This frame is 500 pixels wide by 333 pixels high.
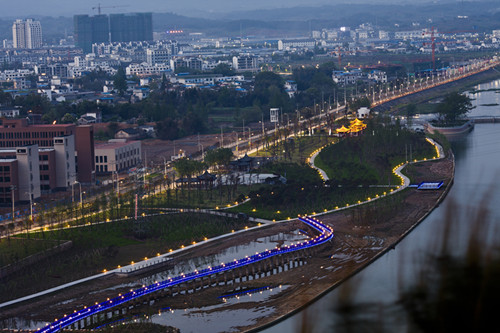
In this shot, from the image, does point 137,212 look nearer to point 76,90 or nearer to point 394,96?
point 394,96

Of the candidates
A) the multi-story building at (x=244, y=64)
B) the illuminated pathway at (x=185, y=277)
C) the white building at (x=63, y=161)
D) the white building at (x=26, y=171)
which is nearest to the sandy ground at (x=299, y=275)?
the illuminated pathway at (x=185, y=277)

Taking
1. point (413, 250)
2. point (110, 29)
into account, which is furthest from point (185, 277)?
point (110, 29)

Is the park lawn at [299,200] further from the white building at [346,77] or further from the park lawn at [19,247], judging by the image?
the white building at [346,77]

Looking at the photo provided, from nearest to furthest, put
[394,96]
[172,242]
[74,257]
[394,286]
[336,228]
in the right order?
[394,286] → [74,257] → [172,242] → [336,228] → [394,96]

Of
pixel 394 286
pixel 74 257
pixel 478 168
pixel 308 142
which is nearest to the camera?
pixel 394 286

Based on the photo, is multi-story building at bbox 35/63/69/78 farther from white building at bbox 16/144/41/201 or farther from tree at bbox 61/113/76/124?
white building at bbox 16/144/41/201

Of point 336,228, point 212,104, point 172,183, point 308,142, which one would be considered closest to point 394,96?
point 212,104

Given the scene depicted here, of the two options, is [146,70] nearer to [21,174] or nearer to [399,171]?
[399,171]
